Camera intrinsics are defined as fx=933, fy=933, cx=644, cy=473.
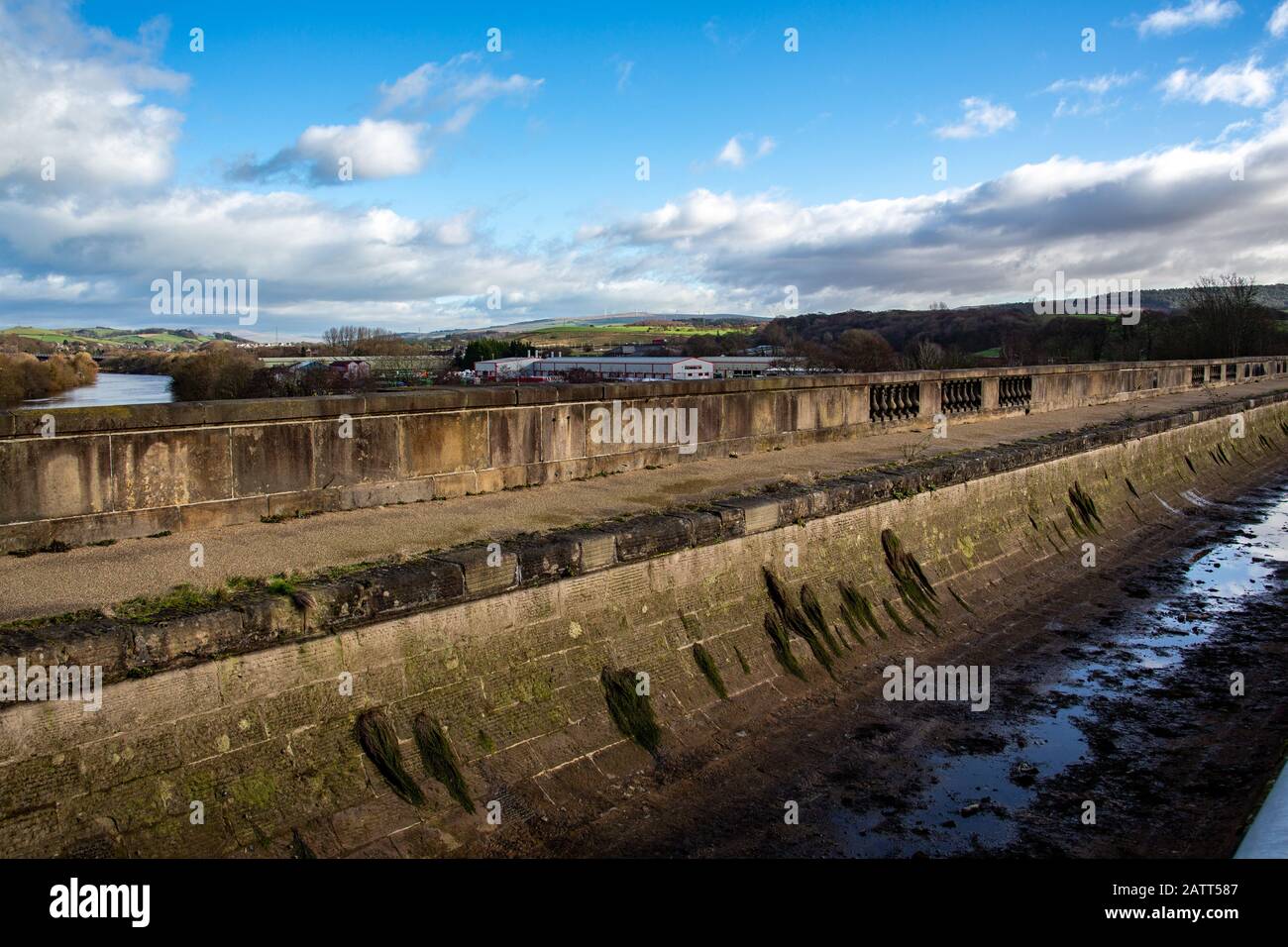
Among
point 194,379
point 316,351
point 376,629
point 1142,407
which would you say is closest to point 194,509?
point 376,629

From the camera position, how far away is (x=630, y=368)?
60.5m

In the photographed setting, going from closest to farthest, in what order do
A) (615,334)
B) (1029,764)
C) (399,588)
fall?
(399,588)
(1029,764)
(615,334)

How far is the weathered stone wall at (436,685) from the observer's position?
135 inches

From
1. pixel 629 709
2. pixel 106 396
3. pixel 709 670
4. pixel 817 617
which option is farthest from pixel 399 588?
pixel 106 396

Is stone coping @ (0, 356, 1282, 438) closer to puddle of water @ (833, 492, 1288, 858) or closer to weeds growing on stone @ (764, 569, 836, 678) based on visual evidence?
weeds growing on stone @ (764, 569, 836, 678)

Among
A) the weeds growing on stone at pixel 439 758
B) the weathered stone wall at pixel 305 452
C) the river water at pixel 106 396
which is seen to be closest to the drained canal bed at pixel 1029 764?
the weeds growing on stone at pixel 439 758

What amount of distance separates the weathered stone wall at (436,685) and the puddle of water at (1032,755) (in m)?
1.08

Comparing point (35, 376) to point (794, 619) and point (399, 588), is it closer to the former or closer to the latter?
point (794, 619)

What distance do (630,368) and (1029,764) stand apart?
2189 inches

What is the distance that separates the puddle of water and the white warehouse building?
32131mm

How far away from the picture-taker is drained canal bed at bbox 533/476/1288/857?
466cm

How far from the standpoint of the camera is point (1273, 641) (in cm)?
830

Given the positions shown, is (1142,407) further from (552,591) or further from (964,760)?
(552,591)

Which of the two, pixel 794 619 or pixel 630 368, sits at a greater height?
pixel 630 368
